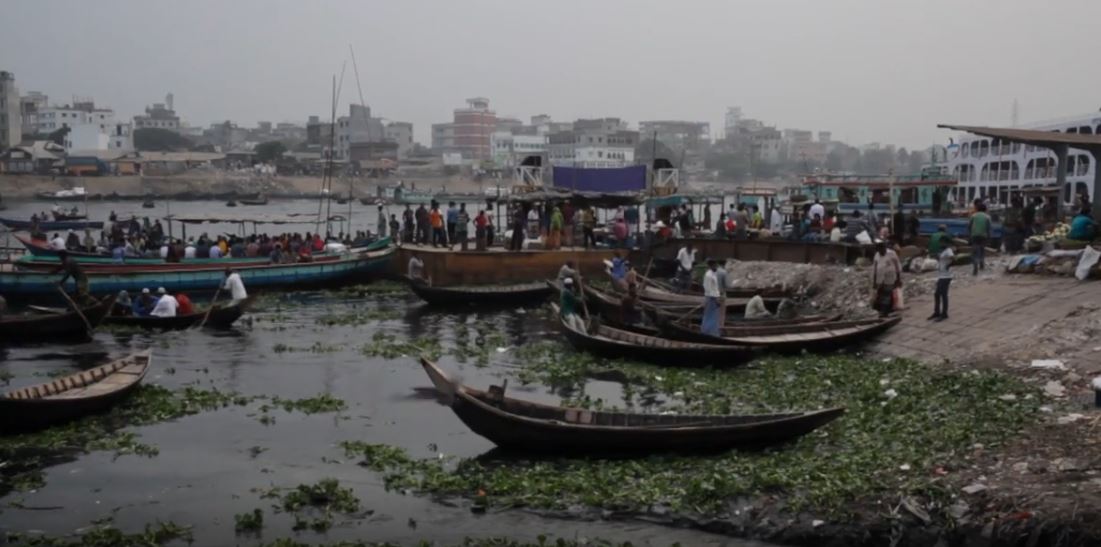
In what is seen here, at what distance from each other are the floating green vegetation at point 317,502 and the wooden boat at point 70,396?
4.43 metres

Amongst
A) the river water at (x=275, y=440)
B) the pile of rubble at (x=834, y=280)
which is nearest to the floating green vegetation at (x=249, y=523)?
the river water at (x=275, y=440)

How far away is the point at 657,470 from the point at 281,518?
429 centimetres

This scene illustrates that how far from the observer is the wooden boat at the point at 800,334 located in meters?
17.9

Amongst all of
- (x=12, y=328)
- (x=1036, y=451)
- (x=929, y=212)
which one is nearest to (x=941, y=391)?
(x=1036, y=451)

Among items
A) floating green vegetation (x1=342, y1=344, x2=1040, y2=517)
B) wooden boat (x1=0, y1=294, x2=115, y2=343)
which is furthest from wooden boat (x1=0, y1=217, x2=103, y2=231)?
floating green vegetation (x1=342, y1=344, x2=1040, y2=517)

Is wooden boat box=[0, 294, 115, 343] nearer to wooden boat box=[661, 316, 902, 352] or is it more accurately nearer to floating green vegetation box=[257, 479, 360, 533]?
floating green vegetation box=[257, 479, 360, 533]

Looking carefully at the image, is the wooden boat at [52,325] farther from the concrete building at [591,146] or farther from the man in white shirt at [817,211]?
the concrete building at [591,146]

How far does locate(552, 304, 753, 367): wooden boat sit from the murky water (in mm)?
1346

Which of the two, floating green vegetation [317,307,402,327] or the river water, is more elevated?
floating green vegetation [317,307,402,327]

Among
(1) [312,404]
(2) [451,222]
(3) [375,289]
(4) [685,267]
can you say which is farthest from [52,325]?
(4) [685,267]

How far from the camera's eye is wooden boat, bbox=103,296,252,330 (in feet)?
74.7

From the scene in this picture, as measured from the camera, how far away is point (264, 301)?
95.7ft

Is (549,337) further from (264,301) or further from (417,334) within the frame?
(264,301)

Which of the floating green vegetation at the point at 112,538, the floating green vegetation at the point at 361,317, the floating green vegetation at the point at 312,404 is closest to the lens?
the floating green vegetation at the point at 112,538
